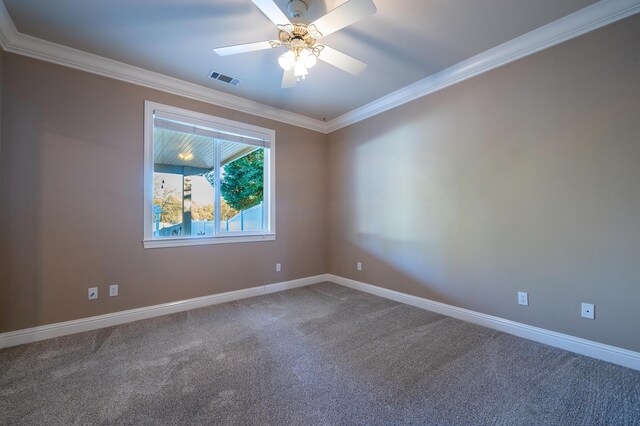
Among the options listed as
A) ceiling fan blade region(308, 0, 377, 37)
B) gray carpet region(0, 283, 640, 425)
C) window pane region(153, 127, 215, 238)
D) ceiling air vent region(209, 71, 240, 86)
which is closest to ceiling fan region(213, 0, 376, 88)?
ceiling fan blade region(308, 0, 377, 37)

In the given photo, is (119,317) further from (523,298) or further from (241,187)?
(523,298)

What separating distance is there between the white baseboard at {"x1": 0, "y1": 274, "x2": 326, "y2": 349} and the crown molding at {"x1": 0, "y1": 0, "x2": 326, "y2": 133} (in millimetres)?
2476

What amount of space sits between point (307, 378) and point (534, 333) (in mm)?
2077

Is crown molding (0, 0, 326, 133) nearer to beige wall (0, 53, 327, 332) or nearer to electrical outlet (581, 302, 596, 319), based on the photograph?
beige wall (0, 53, 327, 332)

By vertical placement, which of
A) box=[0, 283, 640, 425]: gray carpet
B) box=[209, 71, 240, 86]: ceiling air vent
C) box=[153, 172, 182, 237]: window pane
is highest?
box=[209, 71, 240, 86]: ceiling air vent

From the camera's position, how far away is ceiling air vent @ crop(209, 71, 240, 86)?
302 centimetres

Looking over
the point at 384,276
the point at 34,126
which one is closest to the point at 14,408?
the point at 34,126

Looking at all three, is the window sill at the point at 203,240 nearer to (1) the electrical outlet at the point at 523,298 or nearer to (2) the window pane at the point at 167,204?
(2) the window pane at the point at 167,204

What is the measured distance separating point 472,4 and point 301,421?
307 centimetres

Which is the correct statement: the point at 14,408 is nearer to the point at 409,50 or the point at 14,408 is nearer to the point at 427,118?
the point at 409,50

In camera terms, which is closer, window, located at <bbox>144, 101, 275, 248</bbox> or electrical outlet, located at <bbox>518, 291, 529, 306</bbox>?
electrical outlet, located at <bbox>518, 291, 529, 306</bbox>

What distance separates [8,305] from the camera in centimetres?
235

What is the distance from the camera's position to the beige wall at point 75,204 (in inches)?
94.3

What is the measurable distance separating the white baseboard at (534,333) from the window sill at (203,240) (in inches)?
76.3
